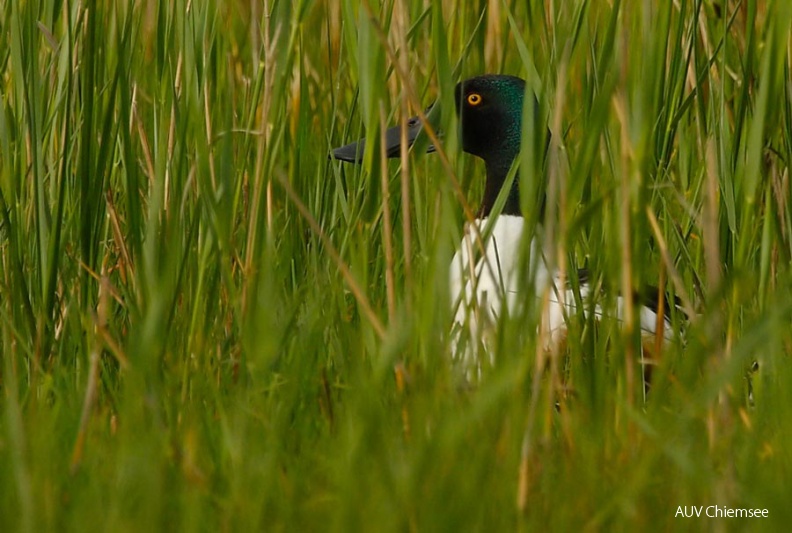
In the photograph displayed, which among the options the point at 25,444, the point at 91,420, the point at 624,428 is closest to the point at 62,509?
the point at 25,444

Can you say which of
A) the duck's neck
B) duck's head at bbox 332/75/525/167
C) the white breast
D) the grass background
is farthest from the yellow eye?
the white breast

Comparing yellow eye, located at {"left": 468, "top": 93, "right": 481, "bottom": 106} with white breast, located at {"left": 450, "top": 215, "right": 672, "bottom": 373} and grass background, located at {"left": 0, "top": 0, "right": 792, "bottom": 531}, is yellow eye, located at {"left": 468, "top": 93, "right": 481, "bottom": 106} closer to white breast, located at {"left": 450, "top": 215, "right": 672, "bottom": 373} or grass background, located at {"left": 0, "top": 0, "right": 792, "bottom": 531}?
grass background, located at {"left": 0, "top": 0, "right": 792, "bottom": 531}

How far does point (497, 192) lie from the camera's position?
2.80m

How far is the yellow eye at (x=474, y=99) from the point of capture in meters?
2.77

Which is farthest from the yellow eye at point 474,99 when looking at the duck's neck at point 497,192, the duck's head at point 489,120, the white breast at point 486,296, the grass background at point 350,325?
the white breast at point 486,296

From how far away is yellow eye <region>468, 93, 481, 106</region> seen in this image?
2770 mm

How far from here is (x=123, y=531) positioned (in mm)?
1055

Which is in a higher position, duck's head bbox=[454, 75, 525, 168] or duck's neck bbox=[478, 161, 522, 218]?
duck's head bbox=[454, 75, 525, 168]

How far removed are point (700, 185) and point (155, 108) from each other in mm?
987

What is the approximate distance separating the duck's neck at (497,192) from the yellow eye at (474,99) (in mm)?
164

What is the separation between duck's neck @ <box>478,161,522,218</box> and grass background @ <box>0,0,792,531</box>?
31cm

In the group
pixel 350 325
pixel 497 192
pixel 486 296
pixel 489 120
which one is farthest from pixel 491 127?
pixel 486 296

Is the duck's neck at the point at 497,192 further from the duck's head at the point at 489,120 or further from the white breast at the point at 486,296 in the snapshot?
the white breast at the point at 486,296

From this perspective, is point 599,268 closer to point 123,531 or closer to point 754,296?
point 754,296
